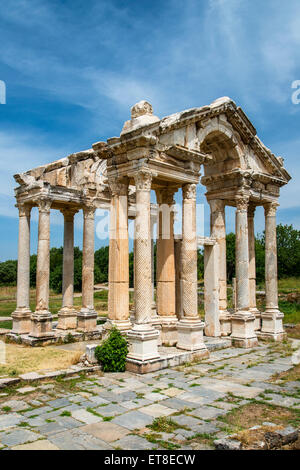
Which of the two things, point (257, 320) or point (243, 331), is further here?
point (257, 320)

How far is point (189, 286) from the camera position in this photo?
11984 millimetres

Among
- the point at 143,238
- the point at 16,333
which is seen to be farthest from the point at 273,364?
the point at 16,333

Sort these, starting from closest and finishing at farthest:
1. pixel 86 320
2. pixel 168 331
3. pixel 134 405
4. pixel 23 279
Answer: pixel 134 405
pixel 168 331
pixel 23 279
pixel 86 320

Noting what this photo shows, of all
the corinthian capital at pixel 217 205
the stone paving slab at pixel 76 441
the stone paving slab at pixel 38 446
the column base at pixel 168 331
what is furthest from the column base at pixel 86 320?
the stone paving slab at pixel 38 446

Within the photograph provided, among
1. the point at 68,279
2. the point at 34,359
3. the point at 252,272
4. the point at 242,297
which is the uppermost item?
the point at 252,272

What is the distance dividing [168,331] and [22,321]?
6813 mm

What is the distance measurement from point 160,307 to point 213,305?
2564mm

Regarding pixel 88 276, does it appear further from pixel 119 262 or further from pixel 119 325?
pixel 119 325

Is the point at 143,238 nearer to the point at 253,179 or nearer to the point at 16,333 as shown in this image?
the point at 253,179

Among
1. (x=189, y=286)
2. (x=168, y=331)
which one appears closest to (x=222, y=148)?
(x=189, y=286)

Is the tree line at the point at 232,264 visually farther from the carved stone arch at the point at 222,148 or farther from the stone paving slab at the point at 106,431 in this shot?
the stone paving slab at the point at 106,431

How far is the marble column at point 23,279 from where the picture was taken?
16125mm

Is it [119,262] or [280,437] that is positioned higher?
[119,262]

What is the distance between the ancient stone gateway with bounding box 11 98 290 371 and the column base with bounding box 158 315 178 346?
33mm
